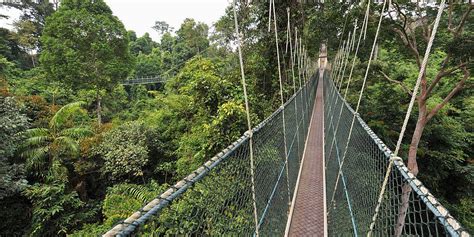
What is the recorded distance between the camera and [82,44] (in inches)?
264

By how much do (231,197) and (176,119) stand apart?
4.54 meters

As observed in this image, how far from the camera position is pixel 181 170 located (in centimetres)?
402

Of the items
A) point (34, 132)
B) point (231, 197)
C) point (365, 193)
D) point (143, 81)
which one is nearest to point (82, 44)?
point (34, 132)

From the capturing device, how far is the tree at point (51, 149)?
4121mm

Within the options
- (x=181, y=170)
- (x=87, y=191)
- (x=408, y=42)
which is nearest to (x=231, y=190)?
(x=181, y=170)

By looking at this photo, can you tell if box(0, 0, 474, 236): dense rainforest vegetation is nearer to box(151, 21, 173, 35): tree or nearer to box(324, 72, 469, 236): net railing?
box(324, 72, 469, 236): net railing

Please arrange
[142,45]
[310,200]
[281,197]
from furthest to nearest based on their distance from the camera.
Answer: [142,45], [310,200], [281,197]

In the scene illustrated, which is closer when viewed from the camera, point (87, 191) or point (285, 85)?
point (87, 191)

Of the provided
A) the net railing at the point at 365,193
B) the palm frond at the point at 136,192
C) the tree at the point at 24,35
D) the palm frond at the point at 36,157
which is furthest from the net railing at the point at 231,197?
the tree at the point at 24,35

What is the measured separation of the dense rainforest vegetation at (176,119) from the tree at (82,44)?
1.1 inches

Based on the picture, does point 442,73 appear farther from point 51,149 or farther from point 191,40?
point 191,40

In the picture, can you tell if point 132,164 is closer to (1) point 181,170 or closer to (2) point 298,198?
(1) point 181,170

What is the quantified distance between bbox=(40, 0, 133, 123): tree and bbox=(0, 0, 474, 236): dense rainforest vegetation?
0.03m

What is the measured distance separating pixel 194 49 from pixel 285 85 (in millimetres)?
12808
